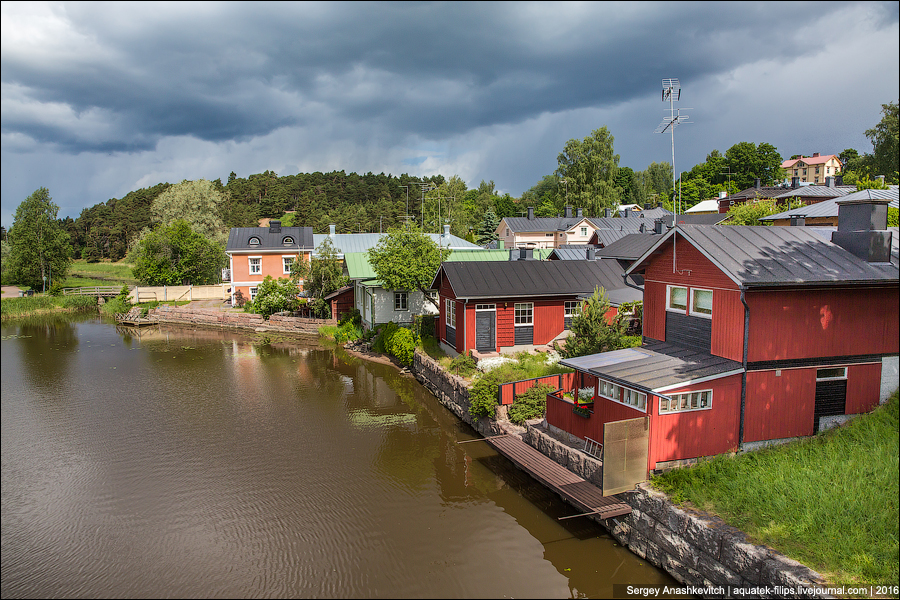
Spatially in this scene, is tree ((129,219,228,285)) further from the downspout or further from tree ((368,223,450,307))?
the downspout

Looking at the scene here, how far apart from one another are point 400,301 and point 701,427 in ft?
65.5

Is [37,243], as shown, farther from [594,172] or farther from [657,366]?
[594,172]

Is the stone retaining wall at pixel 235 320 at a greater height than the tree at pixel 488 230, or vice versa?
the tree at pixel 488 230

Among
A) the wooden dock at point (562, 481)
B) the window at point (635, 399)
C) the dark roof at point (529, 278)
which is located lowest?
the wooden dock at point (562, 481)

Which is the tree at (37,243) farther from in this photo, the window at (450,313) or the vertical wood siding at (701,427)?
the window at (450,313)

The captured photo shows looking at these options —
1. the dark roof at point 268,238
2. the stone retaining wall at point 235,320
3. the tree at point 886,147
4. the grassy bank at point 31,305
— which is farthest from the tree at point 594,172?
the grassy bank at point 31,305

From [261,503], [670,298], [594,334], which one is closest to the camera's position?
[261,503]

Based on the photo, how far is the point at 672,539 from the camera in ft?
30.0

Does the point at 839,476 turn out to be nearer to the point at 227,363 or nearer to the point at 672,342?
the point at 672,342

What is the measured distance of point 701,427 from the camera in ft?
35.1

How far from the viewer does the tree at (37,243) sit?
978 cm

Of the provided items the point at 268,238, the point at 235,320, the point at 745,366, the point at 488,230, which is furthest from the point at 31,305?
the point at 488,230

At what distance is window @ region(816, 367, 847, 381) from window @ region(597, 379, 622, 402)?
13.9 ft

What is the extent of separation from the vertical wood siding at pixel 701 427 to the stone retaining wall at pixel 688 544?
0.98m
